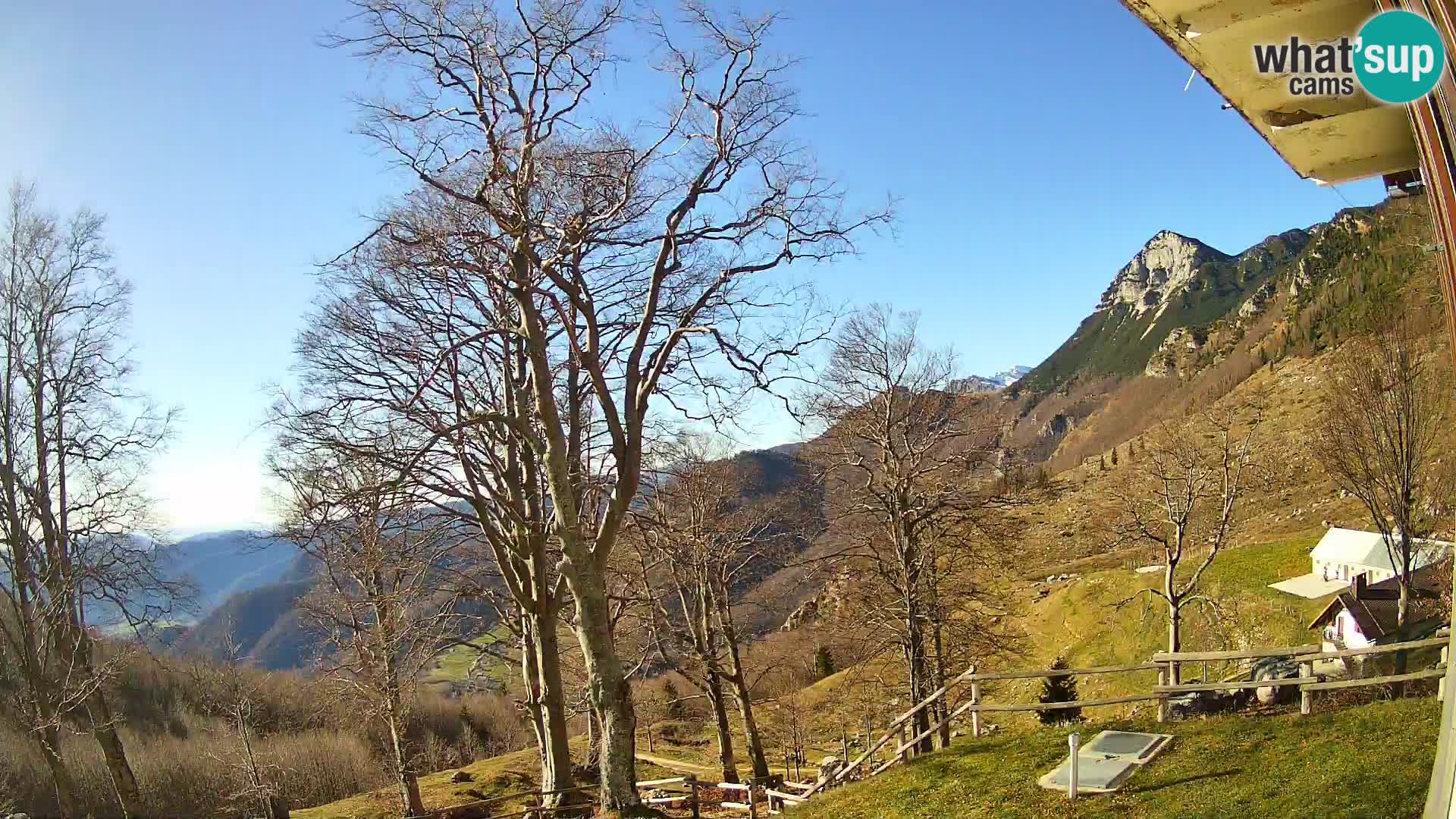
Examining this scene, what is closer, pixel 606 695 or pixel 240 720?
pixel 606 695

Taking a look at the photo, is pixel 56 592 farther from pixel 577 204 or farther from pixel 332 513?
pixel 577 204

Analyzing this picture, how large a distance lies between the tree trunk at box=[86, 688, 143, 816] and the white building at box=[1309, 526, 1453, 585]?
3908cm

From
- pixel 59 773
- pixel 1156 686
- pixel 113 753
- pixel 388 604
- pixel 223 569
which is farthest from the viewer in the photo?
pixel 223 569

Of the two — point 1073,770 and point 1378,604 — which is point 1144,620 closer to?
point 1378,604

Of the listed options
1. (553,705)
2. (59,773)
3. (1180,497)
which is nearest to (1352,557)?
(1180,497)

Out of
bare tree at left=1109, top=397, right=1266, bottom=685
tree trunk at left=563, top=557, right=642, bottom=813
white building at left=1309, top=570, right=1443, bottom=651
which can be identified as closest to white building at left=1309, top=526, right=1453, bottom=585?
white building at left=1309, top=570, right=1443, bottom=651

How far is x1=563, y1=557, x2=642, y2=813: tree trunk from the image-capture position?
35.4 feet

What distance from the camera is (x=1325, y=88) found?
356cm

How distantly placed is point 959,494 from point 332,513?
1472 centimetres

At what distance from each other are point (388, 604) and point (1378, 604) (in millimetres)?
32289

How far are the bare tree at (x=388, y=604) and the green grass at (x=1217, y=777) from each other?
8267 millimetres

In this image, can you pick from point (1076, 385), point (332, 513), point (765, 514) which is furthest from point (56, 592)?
point (1076, 385)

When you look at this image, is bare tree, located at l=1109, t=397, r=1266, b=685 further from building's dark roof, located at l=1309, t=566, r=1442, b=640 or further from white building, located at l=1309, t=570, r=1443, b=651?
building's dark roof, located at l=1309, t=566, r=1442, b=640

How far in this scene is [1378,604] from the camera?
27.6 meters
